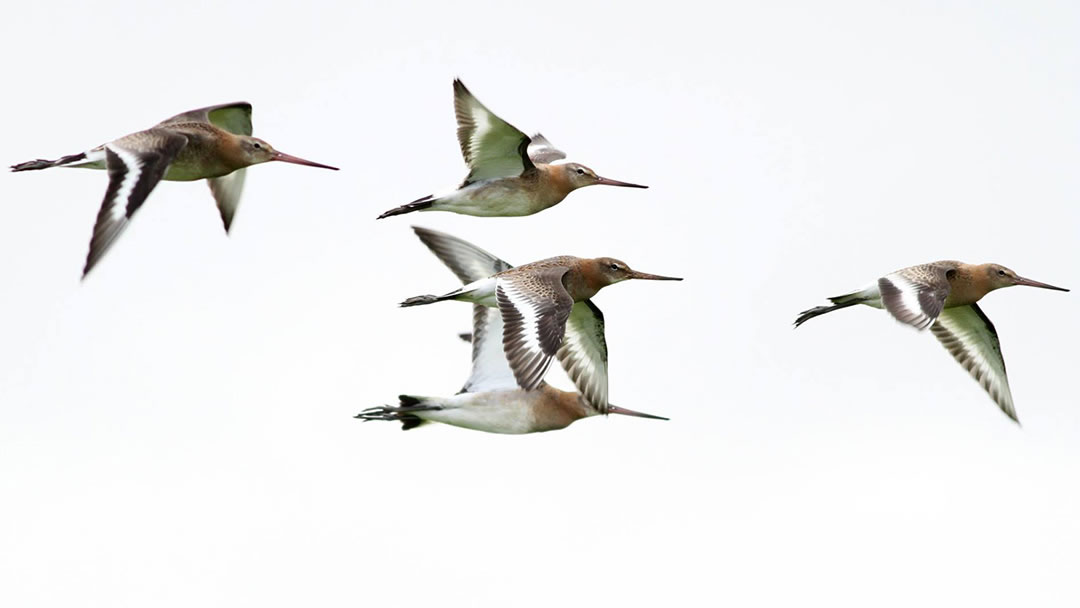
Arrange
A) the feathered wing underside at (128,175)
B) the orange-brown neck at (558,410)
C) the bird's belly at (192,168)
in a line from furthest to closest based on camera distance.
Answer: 1. the orange-brown neck at (558,410)
2. the bird's belly at (192,168)
3. the feathered wing underside at (128,175)

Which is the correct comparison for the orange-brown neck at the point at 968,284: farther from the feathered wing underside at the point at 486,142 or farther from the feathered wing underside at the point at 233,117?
the feathered wing underside at the point at 233,117

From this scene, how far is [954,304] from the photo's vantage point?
15.0 m

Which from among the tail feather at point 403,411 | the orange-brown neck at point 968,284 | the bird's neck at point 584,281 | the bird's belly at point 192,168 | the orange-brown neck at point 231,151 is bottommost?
the tail feather at point 403,411

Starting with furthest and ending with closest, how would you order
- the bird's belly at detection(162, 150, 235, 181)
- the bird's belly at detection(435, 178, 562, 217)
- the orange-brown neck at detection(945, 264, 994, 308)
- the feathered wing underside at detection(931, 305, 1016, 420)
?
the feathered wing underside at detection(931, 305, 1016, 420) < the orange-brown neck at detection(945, 264, 994, 308) < the bird's belly at detection(435, 178, 562, 217) < the bird's belly at detection(162, 150, 235, 181)

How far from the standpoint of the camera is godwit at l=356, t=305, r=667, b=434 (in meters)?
13.8

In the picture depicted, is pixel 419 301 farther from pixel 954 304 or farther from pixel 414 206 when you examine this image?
pixel 954 304

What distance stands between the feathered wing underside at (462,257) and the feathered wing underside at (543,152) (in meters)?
1.07

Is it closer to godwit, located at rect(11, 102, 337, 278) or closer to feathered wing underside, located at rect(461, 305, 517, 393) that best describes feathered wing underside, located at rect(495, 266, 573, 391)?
feathered wing underside, located at rect(461, 305, 517, 393)

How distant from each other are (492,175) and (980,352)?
4.06 m

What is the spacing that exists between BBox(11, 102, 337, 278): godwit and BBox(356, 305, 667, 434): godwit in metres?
1.72

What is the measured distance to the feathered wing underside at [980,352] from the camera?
15.6 meters

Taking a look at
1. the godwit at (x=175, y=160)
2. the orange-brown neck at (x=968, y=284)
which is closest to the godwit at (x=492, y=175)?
the godwit at (x=175, y=160)

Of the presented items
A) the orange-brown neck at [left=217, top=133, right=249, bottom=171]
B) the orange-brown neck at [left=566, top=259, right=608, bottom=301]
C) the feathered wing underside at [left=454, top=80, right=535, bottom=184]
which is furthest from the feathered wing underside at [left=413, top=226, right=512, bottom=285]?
the orange-brown neck at [left=217, top=133, right=249, bottom=171]

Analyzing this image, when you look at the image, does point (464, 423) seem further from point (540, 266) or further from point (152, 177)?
point (152, 177)
